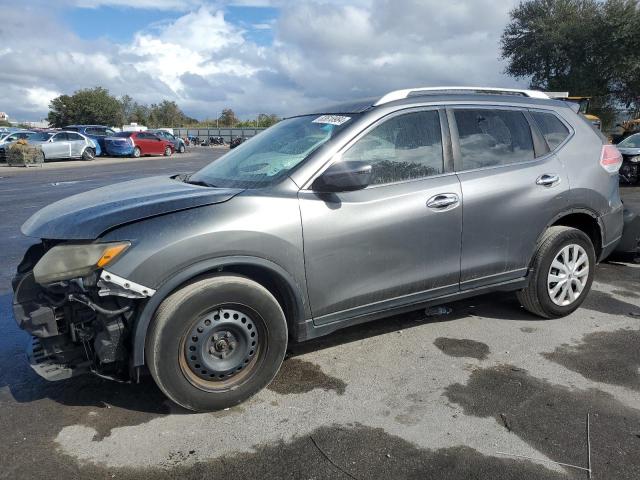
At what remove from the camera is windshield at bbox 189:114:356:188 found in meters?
3.44

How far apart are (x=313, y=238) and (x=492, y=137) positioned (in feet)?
5.89

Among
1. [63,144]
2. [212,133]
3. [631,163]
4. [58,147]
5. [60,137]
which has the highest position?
[212,133]

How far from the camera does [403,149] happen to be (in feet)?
11.9

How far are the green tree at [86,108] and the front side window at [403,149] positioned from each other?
243 feet

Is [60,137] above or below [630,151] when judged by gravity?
above

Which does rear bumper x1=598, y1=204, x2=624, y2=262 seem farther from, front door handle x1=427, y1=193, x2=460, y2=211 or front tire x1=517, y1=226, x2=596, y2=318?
front door handle x1=427, y1=193, x2=460, y2=211

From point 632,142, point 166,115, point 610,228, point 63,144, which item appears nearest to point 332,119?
point 610,228

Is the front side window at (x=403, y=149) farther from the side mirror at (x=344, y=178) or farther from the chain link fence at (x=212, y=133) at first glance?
the chain link fence at (x=212, y=133)

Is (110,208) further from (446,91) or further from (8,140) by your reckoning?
(8,140)

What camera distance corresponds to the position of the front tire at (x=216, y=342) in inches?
111

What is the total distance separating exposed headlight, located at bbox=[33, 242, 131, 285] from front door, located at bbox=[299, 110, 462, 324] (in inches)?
43.5

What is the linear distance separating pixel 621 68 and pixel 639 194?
23.2 metres

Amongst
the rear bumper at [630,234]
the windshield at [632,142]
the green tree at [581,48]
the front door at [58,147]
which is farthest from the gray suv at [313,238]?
the green tree at [581,48]

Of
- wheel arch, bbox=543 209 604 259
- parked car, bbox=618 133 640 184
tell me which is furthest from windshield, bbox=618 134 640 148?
wheel arch, bbox=543 209 604 259
